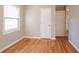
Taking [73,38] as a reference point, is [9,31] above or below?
above

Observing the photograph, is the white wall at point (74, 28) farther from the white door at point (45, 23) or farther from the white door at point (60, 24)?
the white door at point (45, 23)

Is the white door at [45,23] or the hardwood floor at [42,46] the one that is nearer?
the hardwood floor at [42,46]

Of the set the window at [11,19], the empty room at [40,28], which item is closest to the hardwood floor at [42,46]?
the empty room at [40,28]

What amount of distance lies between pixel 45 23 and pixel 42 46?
333mm

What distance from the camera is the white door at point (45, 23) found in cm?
164

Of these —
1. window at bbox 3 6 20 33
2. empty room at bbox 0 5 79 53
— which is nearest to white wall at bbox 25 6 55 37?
empty room at bbox 0 5 79 53

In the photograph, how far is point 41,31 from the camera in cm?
167

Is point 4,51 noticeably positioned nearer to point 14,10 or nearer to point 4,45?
point 4,45

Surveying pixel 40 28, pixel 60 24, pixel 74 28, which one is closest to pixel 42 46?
pixel 40 28

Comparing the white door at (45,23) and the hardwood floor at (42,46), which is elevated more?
the white door at (45,23)

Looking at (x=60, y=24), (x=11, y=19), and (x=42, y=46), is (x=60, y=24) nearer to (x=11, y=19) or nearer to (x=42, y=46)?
(x=42, y=46)
